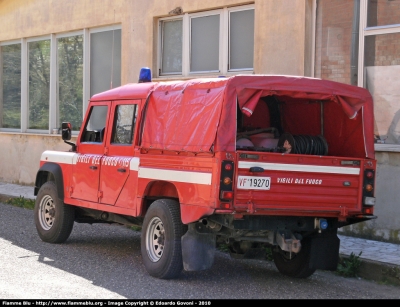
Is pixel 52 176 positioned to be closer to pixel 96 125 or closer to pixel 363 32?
pixel 96 125

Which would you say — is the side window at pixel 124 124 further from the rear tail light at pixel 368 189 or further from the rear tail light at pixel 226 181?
the rear tail light at pixel 368 189

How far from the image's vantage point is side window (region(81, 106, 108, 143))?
10055 mm

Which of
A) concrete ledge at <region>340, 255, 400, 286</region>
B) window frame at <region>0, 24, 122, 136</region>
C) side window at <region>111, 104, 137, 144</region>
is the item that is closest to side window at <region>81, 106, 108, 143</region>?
side window at <region>111, 104, 137, 144</region>

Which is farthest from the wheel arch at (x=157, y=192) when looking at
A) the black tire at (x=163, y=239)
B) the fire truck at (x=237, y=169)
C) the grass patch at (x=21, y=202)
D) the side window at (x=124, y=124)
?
the grass patch at (x=21, y=202)

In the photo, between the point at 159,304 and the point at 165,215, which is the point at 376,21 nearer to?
the point at 165,215

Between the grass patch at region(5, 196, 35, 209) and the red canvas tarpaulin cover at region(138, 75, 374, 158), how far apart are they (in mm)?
7316

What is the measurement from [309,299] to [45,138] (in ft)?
40.4

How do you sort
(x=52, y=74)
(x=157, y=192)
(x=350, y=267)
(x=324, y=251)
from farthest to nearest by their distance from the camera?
(x=52, y=74)
(x=350, y=267)
(x=157, y=192)
(x=324, y=251)

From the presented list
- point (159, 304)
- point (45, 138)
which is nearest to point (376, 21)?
point (159, 304)

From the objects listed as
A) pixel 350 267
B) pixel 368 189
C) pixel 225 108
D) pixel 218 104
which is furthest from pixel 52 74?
pixel 368 189

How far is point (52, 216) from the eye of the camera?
1087cm

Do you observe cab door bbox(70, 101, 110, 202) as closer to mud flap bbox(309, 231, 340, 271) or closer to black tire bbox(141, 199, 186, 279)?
black tire bbox(141, 199, 186, 279)

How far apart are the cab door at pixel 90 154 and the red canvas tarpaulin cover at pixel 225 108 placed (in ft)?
3.97

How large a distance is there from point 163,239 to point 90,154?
220cm
